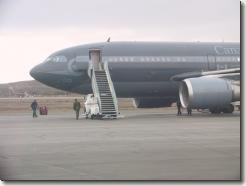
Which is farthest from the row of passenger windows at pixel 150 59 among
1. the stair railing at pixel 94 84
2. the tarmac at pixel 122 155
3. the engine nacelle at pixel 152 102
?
the tarmac at pixel 122 155

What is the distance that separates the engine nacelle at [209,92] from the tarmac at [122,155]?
25.3ft

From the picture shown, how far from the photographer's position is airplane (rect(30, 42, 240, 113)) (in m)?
25.3

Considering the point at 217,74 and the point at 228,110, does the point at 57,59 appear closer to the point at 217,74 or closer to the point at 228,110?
the point at 217,74

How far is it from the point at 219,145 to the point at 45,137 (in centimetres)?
536

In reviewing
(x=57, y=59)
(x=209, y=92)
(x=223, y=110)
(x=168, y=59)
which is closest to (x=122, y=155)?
(x=209, y=92)

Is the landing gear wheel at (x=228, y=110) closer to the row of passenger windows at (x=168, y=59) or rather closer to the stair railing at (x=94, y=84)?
the row of passenger windows at (x=168, y=59)

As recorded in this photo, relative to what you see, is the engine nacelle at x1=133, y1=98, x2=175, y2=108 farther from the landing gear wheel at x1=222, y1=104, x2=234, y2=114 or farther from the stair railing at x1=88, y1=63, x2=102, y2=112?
the stair railing at x1=88, y1=63, x2=102, y2=112

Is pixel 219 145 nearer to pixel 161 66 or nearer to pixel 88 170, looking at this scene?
pixel 88 170

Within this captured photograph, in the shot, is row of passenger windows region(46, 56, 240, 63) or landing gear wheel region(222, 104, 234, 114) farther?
landing gear wheel region(222, 104, 234, 114)

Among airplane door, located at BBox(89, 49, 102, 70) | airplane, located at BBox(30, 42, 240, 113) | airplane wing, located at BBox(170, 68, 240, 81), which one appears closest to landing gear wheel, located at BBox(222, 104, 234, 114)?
airplane, located at BBox(30, 42, 240, 113)

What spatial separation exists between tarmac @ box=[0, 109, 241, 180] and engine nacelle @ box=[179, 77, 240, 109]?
303 inches

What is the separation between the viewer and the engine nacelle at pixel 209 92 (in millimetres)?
24703

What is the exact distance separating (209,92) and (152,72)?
377 centimetres

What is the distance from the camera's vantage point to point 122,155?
11.3 meters
